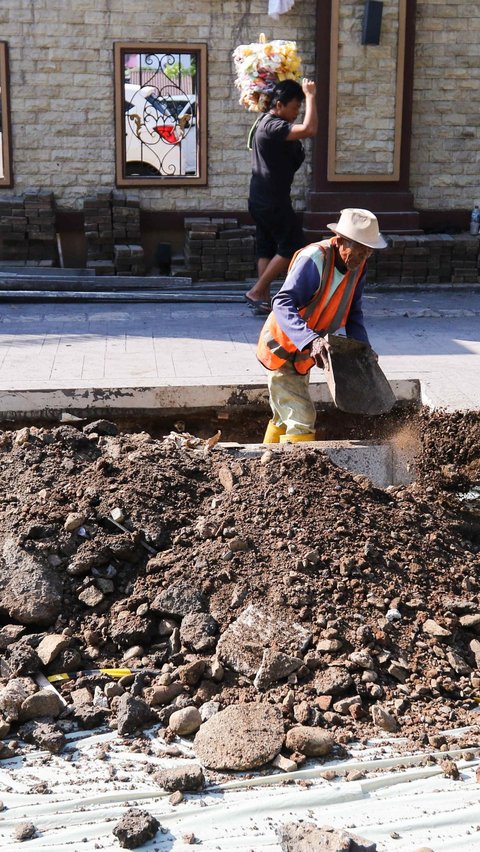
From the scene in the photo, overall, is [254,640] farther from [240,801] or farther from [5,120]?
[5,120]

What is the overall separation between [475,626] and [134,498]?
175 cm

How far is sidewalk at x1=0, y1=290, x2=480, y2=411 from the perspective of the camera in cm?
764

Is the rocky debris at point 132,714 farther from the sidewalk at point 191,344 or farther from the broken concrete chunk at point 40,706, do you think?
the sidewalk at point 191,344

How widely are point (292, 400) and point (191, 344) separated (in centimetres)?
262

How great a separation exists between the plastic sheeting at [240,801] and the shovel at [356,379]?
2.65 m

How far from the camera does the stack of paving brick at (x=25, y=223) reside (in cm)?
1238

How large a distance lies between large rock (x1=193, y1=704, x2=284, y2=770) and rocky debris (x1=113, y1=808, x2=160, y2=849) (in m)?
0.42

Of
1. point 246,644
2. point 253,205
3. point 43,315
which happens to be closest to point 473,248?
point 253,205

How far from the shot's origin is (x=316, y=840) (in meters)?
3.39

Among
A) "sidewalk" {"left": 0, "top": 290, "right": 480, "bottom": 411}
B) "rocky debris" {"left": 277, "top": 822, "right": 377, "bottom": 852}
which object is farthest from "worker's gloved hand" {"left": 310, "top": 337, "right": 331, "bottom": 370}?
"rocky debris" {"left": 277, "top": 822, "right": 377, "bottom": 852}

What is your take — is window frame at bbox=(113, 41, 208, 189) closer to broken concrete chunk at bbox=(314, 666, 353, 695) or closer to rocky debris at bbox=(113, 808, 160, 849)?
broken concrete chunk at bbox=(314, 666, 353, 695)

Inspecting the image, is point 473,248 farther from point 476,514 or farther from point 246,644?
point 246,644

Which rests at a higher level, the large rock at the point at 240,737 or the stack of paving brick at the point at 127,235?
the stack of paving brick at the point at 127,235

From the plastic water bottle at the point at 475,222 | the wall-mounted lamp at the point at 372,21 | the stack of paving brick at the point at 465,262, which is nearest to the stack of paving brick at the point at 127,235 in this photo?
the wall-mounted lamp at the point at 372,21
